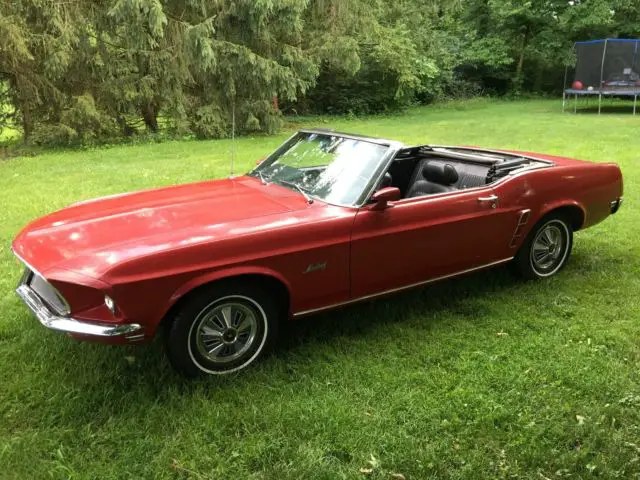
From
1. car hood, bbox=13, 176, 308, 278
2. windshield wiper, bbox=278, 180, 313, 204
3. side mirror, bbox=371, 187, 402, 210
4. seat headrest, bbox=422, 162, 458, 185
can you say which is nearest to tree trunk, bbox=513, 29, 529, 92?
seat headrest, bbox=422, 162, 458, 185

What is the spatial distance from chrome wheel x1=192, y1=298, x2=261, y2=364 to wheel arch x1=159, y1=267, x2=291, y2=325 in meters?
0.13

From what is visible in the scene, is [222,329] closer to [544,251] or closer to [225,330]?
[225,330]

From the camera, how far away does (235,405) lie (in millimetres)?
3158

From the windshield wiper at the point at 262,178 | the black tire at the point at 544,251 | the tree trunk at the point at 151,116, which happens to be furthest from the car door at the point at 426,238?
the tree trunk at the point at 151,116

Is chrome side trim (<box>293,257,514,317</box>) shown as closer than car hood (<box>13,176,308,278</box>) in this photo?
No

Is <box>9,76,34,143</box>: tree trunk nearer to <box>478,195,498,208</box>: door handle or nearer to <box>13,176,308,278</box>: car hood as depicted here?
<box>13,176,308,278</box>: car hood

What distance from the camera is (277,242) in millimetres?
3348

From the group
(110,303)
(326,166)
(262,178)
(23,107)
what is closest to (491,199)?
(326,166)

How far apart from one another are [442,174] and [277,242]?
A: 2.02 m

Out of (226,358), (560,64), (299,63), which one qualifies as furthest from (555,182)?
(560,64)

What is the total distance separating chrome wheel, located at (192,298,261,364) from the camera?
3.25 meters

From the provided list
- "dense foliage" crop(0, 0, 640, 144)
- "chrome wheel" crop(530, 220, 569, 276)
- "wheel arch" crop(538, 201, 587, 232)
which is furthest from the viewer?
"dense foliage" crop(0, 0, 640, 144)

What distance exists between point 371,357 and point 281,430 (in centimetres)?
93

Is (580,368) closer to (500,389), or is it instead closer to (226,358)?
(500,389)
